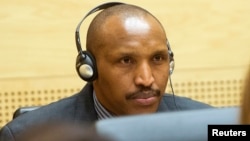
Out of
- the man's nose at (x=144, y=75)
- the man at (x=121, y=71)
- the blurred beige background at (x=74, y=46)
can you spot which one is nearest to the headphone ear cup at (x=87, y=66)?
the man at (x=121, y=71)

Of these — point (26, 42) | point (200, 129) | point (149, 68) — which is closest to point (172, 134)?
point (200, 129)

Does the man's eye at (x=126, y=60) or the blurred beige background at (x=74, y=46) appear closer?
the man's eye at (x=126, y=60)

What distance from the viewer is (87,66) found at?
143cm

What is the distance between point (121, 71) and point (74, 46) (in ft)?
2.91

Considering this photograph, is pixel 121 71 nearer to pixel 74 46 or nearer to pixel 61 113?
pixel 61 113

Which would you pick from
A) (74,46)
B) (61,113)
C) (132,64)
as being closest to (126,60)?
(132,64)

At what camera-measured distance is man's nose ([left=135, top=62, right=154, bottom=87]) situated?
1373 mm

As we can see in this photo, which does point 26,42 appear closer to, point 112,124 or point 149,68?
point 149,68

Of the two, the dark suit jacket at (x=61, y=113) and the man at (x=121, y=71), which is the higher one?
the man at (x=121, y=71)

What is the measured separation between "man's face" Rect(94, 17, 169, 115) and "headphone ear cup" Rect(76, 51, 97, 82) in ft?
0.08

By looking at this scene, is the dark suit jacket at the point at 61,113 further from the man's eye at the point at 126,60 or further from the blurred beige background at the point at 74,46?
the blurred beige background at the point at 74,46

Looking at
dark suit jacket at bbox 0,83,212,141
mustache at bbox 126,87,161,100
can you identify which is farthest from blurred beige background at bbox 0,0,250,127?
mustache at bbox 126,87,161,100

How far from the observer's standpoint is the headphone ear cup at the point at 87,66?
1436 mm

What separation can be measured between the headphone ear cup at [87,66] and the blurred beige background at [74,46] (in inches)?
31.5
